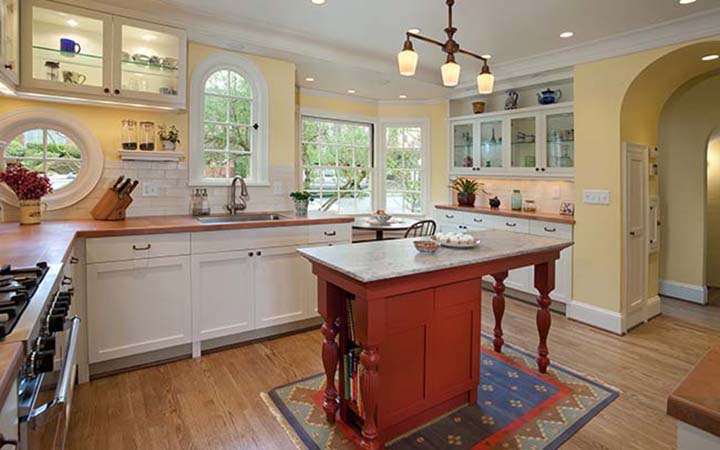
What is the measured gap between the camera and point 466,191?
5211 millimetres

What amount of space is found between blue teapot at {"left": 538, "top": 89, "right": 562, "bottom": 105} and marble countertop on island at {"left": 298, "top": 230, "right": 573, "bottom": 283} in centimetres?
232

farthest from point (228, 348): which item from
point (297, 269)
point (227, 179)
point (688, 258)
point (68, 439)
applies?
point (688, 258)

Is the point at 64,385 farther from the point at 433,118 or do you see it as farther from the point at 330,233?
the point at 433,118

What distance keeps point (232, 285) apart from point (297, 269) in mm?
545

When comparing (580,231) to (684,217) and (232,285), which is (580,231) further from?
(232,285)

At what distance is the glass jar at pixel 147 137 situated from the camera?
3.21 metres

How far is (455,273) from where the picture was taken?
2107 millimetres

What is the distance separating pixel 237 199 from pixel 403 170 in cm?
276

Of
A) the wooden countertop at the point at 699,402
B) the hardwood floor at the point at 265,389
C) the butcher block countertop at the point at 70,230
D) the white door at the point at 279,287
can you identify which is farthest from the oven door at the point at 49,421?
Answer: the white door at the point at 279,287

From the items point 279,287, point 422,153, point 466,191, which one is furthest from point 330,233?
point 422,153

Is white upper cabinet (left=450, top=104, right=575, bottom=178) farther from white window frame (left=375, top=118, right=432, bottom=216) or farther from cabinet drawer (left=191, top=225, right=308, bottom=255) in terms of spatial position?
cabinet drawer (left=191, top=225, right=308, bottom=255)

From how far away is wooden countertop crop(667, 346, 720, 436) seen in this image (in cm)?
66

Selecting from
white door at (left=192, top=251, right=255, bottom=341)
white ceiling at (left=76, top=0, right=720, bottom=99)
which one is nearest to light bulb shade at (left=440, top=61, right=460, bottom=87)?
white ceiling at (left=76, top=0, right=720, bottom=99)

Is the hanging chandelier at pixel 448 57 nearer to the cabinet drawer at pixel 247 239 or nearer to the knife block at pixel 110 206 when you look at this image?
the cabinet drawer at pixel 247 239
